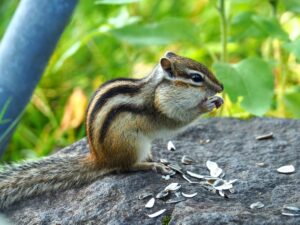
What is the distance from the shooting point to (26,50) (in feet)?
12.9

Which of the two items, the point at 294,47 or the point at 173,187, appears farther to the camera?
the point at 294,47

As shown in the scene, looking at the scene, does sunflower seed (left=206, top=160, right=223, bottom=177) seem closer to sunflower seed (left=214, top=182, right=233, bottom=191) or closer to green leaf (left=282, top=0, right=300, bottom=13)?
sunflower seed (left=214, top=182, right=233, bottom=191)

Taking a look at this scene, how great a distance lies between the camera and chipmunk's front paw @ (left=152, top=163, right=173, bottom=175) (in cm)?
318

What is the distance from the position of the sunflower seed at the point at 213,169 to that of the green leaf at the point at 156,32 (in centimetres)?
104

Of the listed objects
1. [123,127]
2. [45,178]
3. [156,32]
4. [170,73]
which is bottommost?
[45,178]

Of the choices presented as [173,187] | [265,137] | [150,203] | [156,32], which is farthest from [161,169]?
[156,32]

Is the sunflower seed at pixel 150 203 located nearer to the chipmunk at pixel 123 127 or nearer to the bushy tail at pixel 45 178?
the chipmunk at pixel 123 127

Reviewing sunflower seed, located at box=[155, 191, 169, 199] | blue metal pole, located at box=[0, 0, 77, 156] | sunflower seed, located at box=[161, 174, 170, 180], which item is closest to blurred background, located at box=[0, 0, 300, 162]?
blue metal pole, located at box=[0, 0, 77, 156]

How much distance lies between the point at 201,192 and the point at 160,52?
274 centimetres

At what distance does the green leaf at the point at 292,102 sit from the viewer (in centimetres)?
448

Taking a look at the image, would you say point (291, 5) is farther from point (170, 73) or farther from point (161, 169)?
point (161, 169)

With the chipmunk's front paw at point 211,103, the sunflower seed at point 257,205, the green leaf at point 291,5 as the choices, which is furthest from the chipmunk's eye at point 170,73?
the green leaf at point 291,5

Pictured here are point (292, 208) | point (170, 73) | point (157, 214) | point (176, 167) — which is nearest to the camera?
point (292, 208)

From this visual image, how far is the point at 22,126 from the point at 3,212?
1863 millimetres
